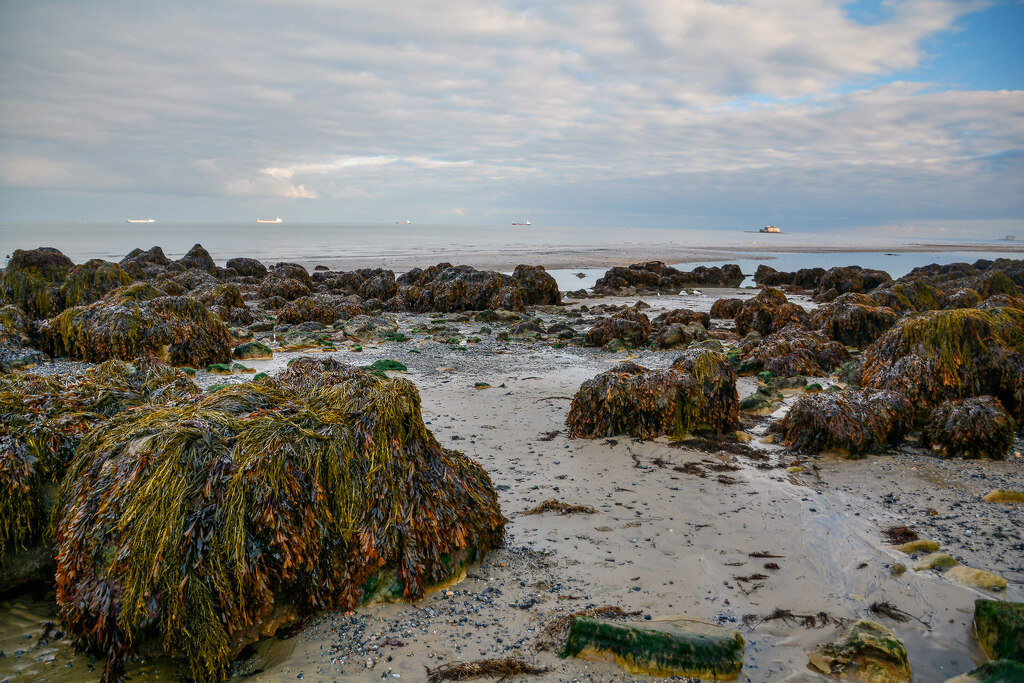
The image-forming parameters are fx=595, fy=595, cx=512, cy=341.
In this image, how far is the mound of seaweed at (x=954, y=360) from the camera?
6773 mm

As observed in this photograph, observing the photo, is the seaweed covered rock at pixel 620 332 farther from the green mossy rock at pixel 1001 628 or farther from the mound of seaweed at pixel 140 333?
the green mossy rock at pixel 1001 628

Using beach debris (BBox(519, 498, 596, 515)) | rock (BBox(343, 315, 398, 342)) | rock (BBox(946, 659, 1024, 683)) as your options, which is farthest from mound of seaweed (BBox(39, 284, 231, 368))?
rock (BBox(946, 659, 1024, 683))

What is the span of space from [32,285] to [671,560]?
572 inches

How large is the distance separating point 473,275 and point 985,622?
1573 centimetres

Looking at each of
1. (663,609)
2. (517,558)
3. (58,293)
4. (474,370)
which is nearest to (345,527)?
(517,558)

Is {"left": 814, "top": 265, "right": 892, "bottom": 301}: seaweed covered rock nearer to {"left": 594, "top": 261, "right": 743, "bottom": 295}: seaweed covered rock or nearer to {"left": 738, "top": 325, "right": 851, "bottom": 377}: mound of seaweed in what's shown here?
{"left": 594, "top": 261, "right": 743, "bottom": 295}: seaweed covered rock

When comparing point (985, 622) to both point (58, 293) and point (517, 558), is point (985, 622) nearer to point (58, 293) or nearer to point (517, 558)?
point (517, 558)

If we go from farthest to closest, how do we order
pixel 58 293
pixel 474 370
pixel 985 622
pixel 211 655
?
pixel 58 293 → pixel 474 370 → pixel 985 622 → pixel 211 655

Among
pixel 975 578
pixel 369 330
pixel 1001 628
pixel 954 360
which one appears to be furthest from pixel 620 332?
pixel 1001 628

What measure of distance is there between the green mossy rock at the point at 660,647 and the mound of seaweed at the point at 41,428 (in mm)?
3015

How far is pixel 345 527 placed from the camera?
10.9 ft

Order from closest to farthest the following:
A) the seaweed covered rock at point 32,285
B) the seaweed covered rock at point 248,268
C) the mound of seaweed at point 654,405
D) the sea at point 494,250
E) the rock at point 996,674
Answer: the rock at point 996,674 < the mound of seaweed at point 654,405 < the seaweed covered rock at point 32,285 < the seaweed covered rock at point 248,268 < the sea at point 494,250

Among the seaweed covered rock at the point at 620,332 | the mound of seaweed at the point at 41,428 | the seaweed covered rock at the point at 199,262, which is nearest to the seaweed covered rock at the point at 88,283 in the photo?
the mound of seaweed at the point at 41,428

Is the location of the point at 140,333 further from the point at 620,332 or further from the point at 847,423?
the point at 847,423
